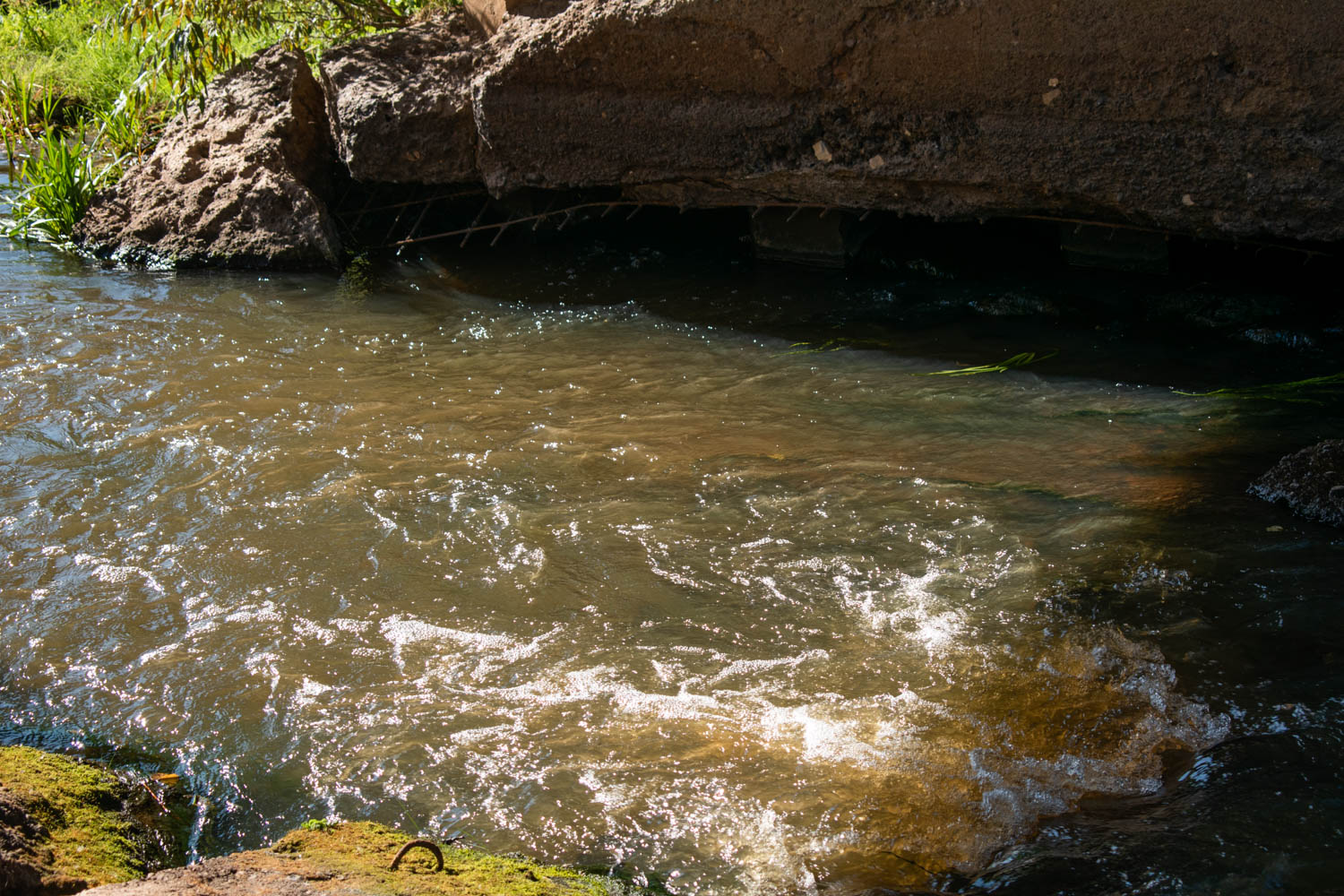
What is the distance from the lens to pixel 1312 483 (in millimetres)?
3000

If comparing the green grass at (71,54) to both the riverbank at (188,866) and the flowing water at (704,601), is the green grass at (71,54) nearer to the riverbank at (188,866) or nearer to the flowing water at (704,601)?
the flowing water at (704,601)

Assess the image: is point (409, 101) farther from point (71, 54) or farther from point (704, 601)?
point (71, 54)

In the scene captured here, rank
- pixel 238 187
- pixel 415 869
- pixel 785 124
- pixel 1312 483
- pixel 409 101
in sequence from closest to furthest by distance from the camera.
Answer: pixel 415 869
pixel 1312 483
pixel 785 124
pixel 409 101
pixel 238 187

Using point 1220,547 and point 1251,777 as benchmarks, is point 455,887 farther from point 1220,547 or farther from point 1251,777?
point 1220,547

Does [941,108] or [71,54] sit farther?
[71,54]

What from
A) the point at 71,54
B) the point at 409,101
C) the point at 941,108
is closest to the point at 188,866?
the point at 941,108

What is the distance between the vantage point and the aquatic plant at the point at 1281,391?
384 centimetres

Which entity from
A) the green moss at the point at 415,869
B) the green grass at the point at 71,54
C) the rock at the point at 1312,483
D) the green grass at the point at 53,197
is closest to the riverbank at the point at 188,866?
the green moss at the point at 415,869

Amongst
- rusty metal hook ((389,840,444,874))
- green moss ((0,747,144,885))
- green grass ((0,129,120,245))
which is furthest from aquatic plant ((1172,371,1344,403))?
green grass ((0,129,120,245))

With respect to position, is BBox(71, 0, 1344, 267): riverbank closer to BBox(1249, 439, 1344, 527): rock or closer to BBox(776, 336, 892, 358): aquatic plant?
BBox(776, 336, 892, 358): aquatic plant

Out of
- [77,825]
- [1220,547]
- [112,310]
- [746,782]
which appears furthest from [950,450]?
[112,310]

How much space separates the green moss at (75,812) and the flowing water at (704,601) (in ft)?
0.60

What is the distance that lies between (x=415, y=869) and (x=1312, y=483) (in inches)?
103

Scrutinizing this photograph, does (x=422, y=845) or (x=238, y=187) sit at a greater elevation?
(x=238, y=187)
